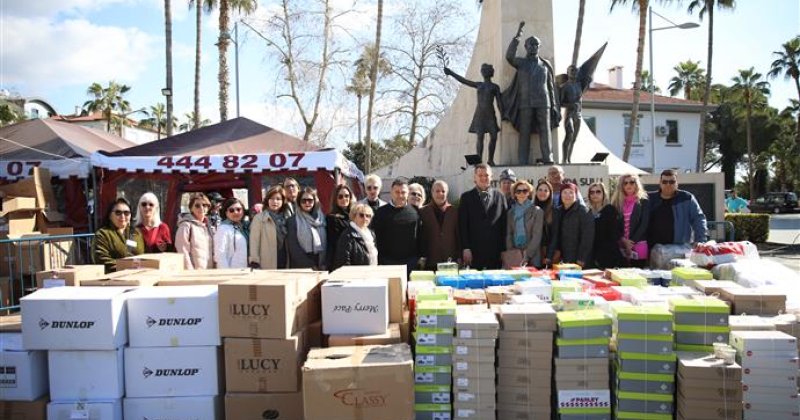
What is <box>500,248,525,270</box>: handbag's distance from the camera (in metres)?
5.46

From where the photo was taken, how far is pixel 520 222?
543 centimetres

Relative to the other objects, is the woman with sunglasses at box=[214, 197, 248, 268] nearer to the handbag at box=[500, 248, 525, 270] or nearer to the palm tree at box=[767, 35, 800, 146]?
the handbag at box=[500, 248, 525, 270]

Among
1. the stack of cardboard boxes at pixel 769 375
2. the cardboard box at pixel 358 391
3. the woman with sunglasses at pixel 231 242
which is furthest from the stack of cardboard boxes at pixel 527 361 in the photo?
the woman with sunglasses at pixel 231 242

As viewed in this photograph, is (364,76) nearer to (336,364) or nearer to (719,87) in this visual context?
(336,364)

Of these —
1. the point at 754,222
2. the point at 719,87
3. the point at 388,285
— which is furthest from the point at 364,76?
the point at 719,87

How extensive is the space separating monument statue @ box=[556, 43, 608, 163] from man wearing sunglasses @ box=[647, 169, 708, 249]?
6842 mm

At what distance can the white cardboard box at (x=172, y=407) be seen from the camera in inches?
128

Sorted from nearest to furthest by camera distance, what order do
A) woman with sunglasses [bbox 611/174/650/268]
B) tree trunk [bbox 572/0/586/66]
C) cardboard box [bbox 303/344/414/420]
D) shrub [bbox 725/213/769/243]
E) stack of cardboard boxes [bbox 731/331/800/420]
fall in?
cardboard box [bbox 303/344/414/420], stack of cardboard boxes [bbox 731/331/800/420], woman with sunglasses [bbox 611/174/650/268], shrub [bbox 725/213/769/243], tree trunk [bbox 572/0/586/66]

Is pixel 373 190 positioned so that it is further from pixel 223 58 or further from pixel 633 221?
pixel 223 58

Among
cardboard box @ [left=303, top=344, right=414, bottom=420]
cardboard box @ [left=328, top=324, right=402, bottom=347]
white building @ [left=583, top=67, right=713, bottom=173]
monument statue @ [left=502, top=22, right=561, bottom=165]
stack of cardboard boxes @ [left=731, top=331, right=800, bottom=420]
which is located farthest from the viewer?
white building @ [left=583, top=67, right=713, bottom=173]

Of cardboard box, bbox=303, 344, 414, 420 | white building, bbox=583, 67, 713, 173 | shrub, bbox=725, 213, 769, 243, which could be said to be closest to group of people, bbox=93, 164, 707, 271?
cardboard box, bbox=303, 344, 414, 420

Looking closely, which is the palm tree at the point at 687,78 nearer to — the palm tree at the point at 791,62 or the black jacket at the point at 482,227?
the palm tree at the point at 791,62

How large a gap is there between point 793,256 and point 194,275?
14934 mm

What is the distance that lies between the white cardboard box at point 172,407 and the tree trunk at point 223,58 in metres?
16.1
